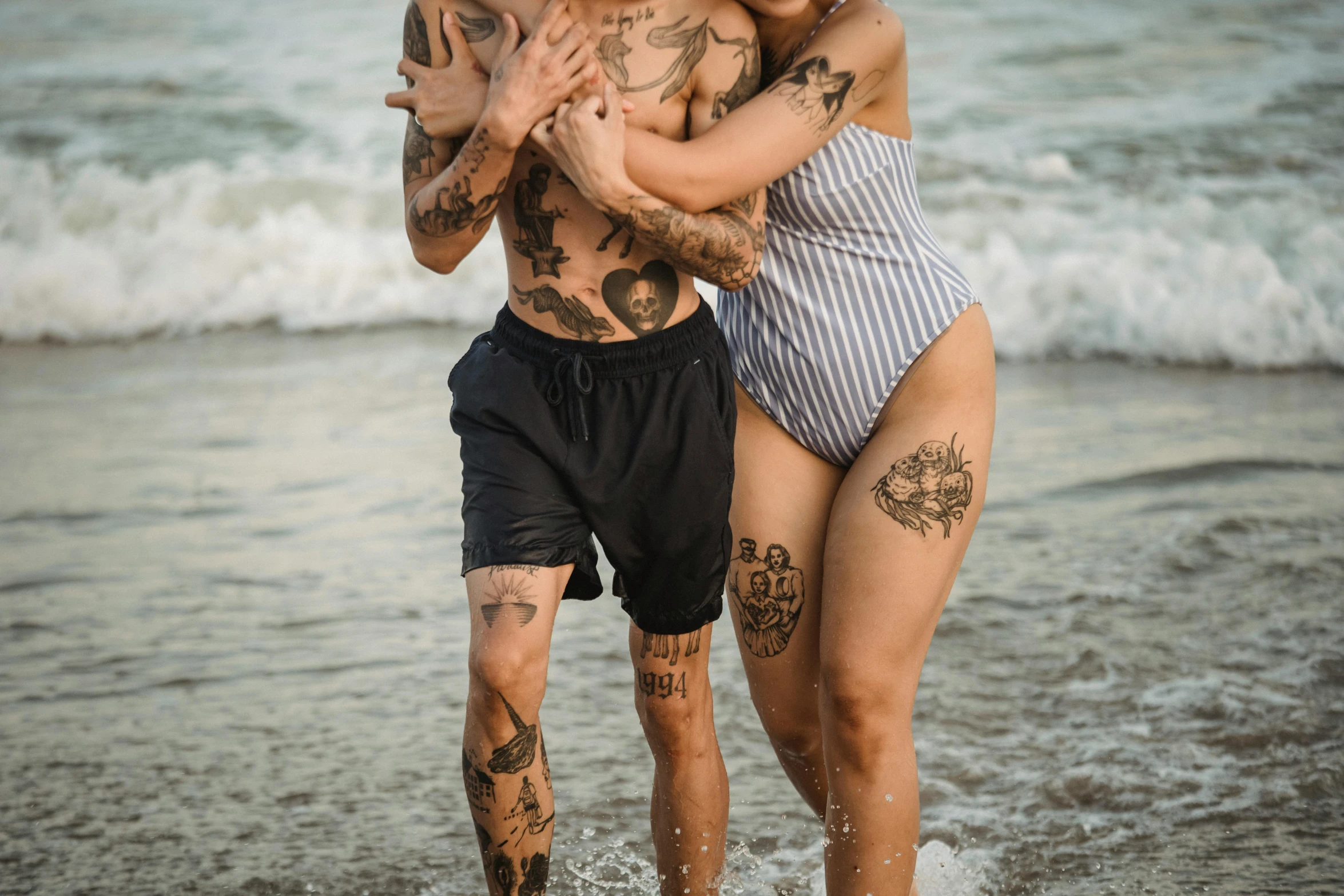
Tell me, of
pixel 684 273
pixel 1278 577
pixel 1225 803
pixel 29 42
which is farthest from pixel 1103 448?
pixel 29 42

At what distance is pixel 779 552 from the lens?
2762 mm

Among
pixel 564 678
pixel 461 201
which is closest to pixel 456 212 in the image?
pixel 461 201

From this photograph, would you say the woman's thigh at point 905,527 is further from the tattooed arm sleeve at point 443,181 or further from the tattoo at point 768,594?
the tattooed arm sleeve at point 443,181

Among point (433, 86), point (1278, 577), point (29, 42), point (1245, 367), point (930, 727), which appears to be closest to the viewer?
point (433, 86)

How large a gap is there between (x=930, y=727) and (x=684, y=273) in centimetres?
183

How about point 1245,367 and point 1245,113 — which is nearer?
point 1245,367

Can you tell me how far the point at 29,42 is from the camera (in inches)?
464

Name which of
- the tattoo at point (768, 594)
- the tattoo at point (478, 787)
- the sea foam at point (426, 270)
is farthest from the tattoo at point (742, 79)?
the sea foam at point (426, 270)

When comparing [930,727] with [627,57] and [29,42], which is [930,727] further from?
[29,42]

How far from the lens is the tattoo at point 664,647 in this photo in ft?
8.62

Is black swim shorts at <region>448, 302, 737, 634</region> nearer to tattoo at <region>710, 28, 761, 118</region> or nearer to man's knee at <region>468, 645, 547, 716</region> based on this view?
man's knee at <region>468, 645, 547, 716</region>

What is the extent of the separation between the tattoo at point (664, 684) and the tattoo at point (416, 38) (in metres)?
1.25

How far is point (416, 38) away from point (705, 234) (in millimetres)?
690

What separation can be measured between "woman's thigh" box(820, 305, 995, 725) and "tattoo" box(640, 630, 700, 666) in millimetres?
281
